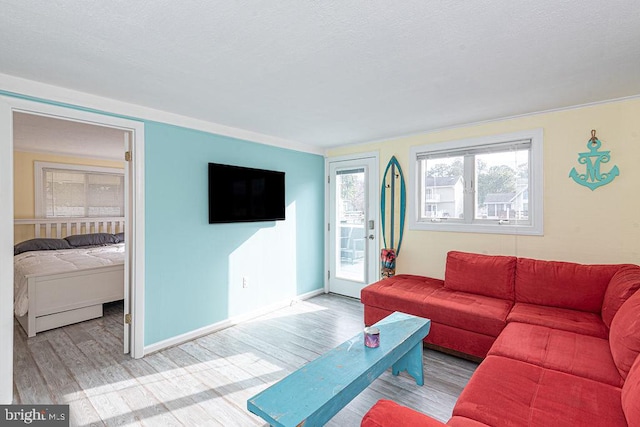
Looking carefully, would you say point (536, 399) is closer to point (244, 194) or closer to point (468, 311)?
point (468, 311)

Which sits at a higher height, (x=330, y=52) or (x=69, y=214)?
(x=330, y=52)

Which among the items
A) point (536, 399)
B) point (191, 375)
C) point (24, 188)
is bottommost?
point (191, 375)

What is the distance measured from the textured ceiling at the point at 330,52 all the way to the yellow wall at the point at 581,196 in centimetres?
20

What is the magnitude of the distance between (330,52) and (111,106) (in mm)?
1976

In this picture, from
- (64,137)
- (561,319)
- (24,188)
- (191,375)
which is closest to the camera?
(561,319)

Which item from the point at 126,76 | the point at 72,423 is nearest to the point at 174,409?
the point at 72,423

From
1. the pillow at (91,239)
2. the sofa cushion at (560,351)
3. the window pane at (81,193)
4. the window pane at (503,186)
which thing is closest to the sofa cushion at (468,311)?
the sofa cushion at (560,351)

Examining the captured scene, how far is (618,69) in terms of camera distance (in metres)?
2.08

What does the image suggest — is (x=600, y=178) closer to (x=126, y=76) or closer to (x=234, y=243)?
(x=234, y=243)

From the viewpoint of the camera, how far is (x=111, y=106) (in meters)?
2.62

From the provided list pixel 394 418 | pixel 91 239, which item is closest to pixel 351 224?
pixel 394 418

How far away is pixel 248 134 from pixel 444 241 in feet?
8.56

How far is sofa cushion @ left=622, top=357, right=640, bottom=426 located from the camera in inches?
43.9

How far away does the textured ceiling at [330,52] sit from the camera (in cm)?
145
